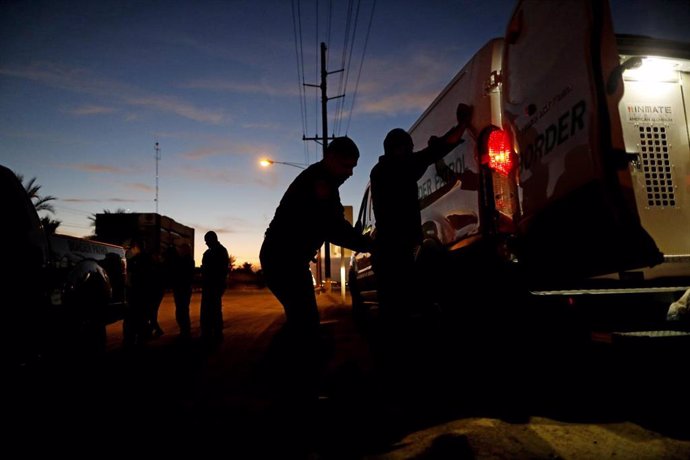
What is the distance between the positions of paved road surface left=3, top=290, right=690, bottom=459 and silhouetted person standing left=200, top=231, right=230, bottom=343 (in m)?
2.06

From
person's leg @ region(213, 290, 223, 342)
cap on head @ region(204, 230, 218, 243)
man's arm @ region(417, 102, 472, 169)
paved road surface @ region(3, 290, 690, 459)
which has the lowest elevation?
paved road surface @ region(3, 290, 690, 459)

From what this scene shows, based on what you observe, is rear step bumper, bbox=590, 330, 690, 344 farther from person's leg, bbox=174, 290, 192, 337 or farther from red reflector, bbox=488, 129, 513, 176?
person's leg, bbox=174, 290, 192, 337

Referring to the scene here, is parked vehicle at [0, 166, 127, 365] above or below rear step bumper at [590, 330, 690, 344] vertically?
above

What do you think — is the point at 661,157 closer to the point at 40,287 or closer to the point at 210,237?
the point at 40,287

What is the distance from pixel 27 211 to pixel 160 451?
250cm

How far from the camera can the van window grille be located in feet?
12.0

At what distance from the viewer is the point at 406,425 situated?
116 inches

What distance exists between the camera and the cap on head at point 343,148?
2.79m

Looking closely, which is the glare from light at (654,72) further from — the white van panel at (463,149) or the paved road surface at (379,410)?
the paved road surface at (379,410)

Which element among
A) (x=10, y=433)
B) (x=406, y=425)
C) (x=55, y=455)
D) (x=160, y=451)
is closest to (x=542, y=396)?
(x=406, y=425)

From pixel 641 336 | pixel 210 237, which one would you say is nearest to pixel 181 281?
pixel 210 237

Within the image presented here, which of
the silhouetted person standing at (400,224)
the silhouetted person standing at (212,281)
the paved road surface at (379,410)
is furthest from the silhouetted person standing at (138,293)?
the silhouetted person standing at (400,224)

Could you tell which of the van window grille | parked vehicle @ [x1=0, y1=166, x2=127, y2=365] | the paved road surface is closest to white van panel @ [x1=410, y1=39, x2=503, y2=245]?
the paved road surface

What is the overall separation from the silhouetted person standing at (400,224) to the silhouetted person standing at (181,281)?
4.61 m
